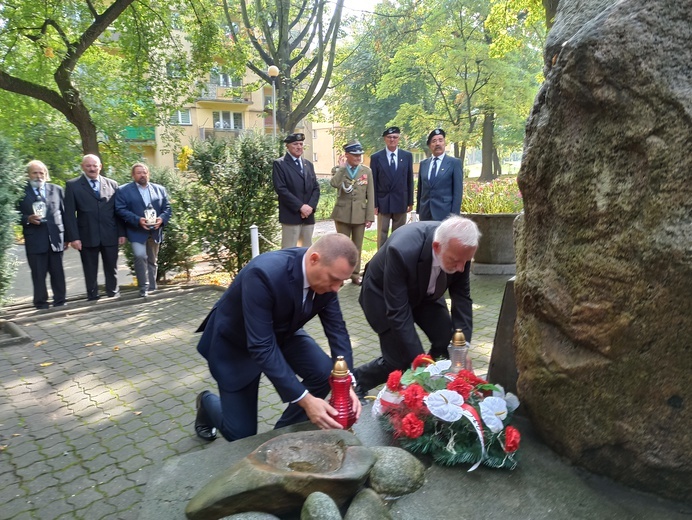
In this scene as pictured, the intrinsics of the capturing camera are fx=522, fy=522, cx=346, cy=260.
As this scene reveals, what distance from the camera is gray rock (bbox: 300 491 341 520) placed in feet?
6.64

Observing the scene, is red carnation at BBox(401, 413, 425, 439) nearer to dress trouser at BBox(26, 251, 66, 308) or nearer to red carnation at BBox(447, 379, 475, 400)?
red carnation at BBox(447, 379, 475, 400)

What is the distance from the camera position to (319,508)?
2.04 m

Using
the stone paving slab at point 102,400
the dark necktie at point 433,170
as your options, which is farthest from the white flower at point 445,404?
the dark necktie at point 433,170

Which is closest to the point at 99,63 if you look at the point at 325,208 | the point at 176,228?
the point at 176,228

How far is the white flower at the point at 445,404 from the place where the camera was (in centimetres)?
261

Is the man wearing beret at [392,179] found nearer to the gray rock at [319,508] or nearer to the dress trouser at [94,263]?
the dress trouser at [94,263]

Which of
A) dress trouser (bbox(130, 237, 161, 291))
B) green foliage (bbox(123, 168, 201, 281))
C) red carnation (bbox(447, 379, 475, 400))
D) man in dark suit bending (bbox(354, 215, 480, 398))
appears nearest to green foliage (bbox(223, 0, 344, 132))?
green foliage (bbox(123, 168, 201, 281))

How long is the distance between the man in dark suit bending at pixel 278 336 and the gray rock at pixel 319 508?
568mm

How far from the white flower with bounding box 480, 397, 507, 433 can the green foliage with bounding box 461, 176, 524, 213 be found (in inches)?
256

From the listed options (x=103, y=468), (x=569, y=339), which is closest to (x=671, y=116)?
(x=569, y=339)

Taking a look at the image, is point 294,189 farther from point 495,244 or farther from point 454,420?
point 454,420

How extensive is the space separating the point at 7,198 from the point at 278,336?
15.9 feet

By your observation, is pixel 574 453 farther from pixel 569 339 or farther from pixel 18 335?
pixel 18 335

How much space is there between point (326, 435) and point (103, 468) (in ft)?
5.81
